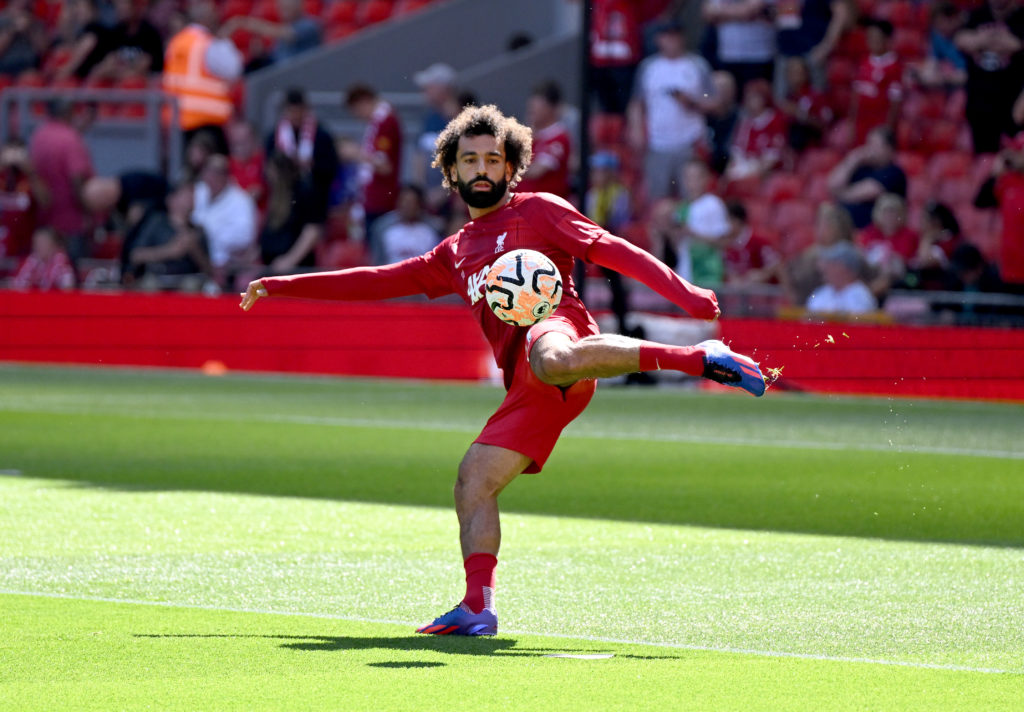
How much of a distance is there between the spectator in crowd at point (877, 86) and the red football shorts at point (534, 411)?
13.2 m

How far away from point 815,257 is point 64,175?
33.3 ft

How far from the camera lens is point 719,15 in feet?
70.0

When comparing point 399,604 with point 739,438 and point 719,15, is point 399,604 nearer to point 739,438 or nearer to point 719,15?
point 739,438

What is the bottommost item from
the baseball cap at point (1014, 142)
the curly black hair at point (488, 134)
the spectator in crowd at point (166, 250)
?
the spectator in crowd at point (166, 250)

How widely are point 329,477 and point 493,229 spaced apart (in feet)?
18.0

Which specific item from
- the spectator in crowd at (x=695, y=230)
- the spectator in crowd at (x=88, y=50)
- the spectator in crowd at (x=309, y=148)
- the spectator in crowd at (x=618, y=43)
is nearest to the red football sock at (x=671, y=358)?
the spectator in crowd at (x=695, y=230)

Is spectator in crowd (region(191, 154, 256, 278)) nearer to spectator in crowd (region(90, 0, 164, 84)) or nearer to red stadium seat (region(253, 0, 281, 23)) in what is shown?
spectator in crowd (region(90, 0, 164, 84))

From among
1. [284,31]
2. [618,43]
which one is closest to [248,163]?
[284,31]

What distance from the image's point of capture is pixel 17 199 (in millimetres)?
23766

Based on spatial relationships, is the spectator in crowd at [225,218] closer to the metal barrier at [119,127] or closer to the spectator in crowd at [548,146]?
the metal barrier at [119,127]

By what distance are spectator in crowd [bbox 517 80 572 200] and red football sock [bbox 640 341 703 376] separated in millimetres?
13111

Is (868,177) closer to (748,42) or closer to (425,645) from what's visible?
(748,42)

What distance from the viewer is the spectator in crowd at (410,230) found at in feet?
68.3

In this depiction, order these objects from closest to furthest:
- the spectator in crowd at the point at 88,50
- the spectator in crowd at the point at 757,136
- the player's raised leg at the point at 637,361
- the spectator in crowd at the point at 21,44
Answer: the player's raised leg at the point at 637,361, the spectator in crowd at the point at 757,136, the spectator in crowd at the point at 88,50, the spectator in crowd at the point at 21,44
